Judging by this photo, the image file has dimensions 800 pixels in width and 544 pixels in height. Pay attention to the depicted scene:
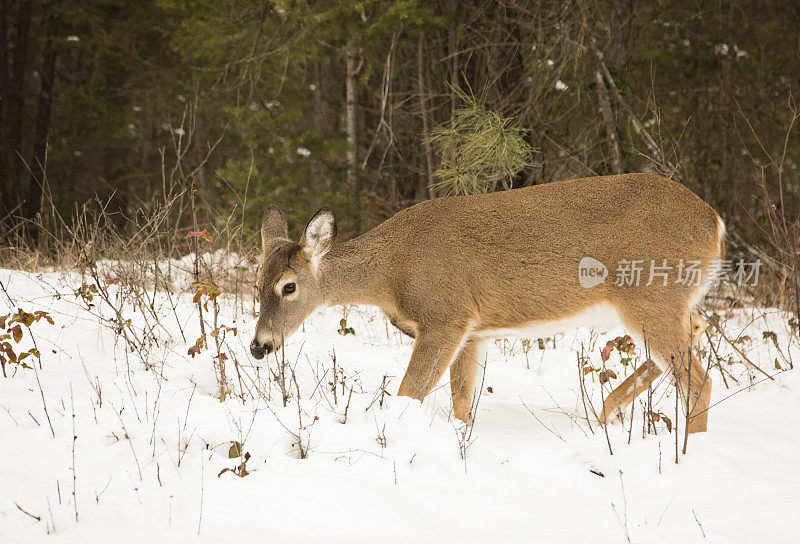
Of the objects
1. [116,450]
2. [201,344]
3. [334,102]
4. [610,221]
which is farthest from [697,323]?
[334,102]

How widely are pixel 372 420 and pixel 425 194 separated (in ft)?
26.9

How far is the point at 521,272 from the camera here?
4766mm

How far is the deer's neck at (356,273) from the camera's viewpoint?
16.8ft

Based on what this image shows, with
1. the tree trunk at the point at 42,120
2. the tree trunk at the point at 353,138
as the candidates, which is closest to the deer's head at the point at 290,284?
the tree trunk at the point at 353,138

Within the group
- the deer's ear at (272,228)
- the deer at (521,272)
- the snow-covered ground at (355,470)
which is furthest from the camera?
the deer's ear at (272,228)

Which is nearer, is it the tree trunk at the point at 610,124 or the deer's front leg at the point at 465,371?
the deer's front leg at the point at 465,371

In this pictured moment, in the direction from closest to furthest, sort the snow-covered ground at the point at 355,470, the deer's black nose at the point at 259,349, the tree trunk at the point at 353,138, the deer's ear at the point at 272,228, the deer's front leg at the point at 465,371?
the snow-covered ground at the point at 355,470 < the deer's black nose at the point at 259,349 < the deer's front leg at the point at 465,371 < the deer's ear at the point at 272,228 < the tree trunk at the point at 353,138

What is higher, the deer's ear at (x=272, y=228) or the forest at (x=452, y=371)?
the deer's ear at (x=272, y=228)

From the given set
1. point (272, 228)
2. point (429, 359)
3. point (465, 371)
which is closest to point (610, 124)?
point (465, 371)

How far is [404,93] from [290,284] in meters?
5.23

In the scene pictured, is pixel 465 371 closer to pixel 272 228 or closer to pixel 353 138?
pixel 272 228

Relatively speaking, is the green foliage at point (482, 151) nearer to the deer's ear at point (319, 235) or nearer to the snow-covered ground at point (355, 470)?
the deer's ear at point (319, 235)

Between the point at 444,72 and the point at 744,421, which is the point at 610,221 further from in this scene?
the point at 444,72

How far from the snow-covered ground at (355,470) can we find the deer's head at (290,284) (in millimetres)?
379
